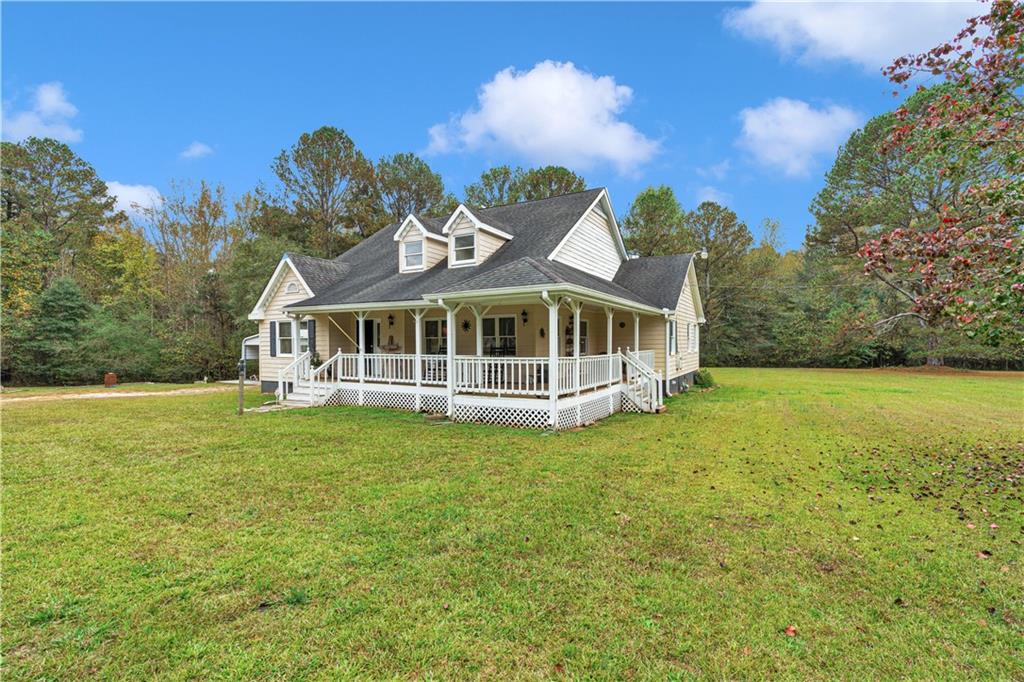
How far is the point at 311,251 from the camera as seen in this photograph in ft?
97.4

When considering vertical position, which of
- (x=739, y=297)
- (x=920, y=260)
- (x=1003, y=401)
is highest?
(x=739, y=297)

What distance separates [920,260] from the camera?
6254 mm

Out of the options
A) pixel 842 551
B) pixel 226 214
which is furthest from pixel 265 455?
pixel 226 214

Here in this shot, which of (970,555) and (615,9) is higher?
(615,9)

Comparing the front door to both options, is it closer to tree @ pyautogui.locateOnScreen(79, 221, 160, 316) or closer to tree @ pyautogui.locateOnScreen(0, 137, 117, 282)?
tree @ pyautogui.locateOnScreen(79, 221, 160, 316)

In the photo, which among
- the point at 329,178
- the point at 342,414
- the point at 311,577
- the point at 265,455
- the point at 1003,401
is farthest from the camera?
the point at 329,178

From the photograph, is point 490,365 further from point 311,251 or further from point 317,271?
point 311,251

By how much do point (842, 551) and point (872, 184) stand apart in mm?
32071

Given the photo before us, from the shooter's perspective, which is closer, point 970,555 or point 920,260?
point 970,555

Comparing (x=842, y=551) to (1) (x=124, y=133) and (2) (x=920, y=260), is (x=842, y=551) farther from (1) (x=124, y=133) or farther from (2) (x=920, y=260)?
(1) (x=124, y=133)

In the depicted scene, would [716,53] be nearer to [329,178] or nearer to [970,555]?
[970,555]

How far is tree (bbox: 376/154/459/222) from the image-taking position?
32969 mm

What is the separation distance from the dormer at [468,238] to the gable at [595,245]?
8.04 feet

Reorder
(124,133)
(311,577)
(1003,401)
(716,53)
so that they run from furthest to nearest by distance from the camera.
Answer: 1. (124,133)
2. (716,53)
3. (1003,401)
4. (311,577)
